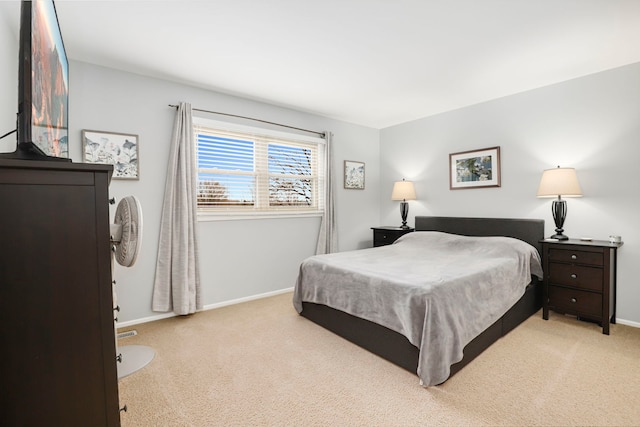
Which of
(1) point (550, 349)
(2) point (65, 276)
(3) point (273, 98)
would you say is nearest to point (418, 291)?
(1) point (550, 349)

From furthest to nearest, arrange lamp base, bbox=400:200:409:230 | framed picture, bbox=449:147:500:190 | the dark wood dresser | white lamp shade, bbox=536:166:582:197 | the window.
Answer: lamp base, bbox=400:200:409:230, framed picture, bbox=449:147:500:190, the window, white lamp shade, bbox=536:166:582:197, the dark wood dresser

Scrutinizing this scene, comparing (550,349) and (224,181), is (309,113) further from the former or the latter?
(550,349)

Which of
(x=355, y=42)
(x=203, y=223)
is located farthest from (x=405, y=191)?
(x=203, y=223)

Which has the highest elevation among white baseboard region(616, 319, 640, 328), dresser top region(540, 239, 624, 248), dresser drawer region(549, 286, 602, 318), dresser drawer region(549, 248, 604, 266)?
dresser top region(540, 239, 624, 248)

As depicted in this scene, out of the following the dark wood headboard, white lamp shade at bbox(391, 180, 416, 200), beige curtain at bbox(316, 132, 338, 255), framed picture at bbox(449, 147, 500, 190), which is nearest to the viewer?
the dark wood headboard

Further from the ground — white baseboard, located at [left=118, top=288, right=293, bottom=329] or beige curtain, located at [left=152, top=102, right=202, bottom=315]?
beige curtain, located at [left=152, top=102, right=202, bottom=315]

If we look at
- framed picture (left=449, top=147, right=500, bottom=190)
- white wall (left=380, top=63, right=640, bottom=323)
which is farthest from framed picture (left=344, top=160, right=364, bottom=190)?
framed picture (left=449, top=147, right=500, bottom=190)

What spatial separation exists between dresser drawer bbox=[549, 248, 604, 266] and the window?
2740mm

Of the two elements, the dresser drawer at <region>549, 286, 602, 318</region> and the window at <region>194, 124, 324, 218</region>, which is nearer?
the dresser drawer at <region>549, 286, 602, 318</region>

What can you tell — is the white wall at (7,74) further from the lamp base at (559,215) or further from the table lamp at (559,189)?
the lamp base at (559,215)

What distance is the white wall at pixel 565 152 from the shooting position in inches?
110

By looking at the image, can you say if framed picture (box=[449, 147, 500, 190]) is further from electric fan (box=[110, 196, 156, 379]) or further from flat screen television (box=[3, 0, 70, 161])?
flat screen television (box=[3, 0, 70, 161])

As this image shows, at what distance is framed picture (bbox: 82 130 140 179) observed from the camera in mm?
2697

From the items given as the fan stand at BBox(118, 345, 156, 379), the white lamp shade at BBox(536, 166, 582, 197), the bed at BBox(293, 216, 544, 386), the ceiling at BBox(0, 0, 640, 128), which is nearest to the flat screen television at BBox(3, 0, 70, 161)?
the ceiling at BBox(0, 0, 640, 128)
